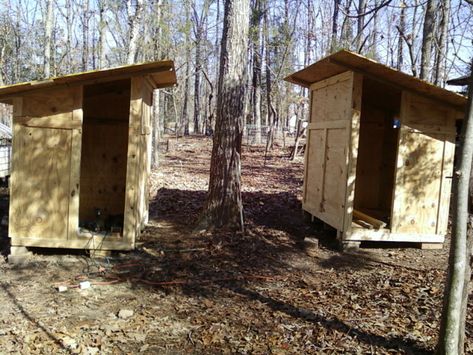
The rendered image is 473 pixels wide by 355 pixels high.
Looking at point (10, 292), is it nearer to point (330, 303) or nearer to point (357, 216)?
point (330, 303)

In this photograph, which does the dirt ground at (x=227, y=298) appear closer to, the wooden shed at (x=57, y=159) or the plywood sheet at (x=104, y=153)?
the wooden shed at (x=57, y=159)

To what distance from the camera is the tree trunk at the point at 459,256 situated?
3508 mm

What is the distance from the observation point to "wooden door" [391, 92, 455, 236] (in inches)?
289

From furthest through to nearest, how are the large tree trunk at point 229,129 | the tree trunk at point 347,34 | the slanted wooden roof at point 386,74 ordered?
the tree trunk at point 347,34
the large tree trunk at point 229,129
the slanted wooden roof at point 386,74

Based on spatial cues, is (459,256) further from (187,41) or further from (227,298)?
(187,41)

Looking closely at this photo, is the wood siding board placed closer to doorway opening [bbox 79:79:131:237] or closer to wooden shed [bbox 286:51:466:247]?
wooden shed [bbox 286:51:466:247]

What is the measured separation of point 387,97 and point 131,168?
5.29 meters

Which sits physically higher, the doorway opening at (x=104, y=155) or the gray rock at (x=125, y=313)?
the doorway opening at (x=104, y=155)

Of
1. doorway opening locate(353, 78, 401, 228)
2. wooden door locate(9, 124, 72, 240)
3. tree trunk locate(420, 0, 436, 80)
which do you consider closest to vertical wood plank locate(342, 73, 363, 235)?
doorway opening locate(353, 78, 401, 228)

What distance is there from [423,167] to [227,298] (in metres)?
4.08

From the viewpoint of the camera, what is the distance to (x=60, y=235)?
6.38m

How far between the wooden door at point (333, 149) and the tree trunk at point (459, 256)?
3513mm

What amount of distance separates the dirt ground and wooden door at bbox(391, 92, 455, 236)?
50 cm

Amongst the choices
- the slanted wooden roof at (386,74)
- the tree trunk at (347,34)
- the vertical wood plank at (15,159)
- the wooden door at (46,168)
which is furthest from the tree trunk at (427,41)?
the tree trunk at (347,34)
